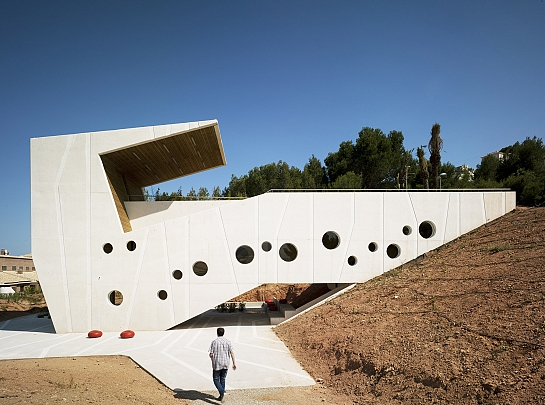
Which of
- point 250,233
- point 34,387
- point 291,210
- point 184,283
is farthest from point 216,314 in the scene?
point 34,387

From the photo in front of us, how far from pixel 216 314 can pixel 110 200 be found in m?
9.34

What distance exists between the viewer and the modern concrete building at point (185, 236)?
53.0 ft

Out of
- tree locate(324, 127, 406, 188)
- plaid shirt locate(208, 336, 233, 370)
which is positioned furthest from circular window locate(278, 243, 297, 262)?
tree locate(324, 127, 406, 188)

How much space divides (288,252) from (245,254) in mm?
2309

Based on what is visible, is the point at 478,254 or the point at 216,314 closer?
the point at 478,254

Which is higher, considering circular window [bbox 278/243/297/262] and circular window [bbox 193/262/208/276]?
circular window [bbox 278/243/297/262]

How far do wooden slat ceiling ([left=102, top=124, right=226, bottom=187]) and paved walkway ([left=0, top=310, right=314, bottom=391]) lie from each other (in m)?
8.18

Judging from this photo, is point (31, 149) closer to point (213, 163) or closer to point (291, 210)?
point (213, 163)

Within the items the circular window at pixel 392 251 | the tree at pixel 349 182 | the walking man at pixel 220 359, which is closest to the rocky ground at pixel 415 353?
the walking man at pixel 220 359

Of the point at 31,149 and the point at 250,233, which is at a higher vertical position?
the point at 31,149

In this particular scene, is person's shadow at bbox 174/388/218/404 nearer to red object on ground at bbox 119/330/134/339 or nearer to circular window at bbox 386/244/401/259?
red object on ground at bbox 119/330/134/339

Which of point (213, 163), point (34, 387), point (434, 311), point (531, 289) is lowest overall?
point (34, 387)

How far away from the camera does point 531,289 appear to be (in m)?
9.00

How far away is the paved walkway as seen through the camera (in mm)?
9430
